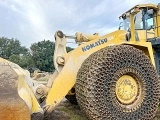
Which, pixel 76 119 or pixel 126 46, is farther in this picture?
pixel 76 119

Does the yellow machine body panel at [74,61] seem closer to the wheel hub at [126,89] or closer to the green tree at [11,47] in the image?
the wheel hub at [126,89]

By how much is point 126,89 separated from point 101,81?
538 millimetres

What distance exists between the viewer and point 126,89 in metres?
4.82

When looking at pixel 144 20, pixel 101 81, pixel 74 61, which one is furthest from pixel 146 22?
pixel 101 81

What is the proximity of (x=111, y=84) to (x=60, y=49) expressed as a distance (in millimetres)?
1375

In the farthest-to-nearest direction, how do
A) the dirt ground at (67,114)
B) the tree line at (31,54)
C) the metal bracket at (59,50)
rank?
the tree line at (31,54)
the dirt ground at (67,114)
the metal bracket at (59,50)

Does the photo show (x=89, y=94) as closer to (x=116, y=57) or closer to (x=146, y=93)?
(x=116, y=57)

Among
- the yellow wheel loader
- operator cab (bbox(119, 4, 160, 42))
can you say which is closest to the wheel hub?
the yellow wheel loader

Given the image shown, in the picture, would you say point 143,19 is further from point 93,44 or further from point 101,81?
point 101,81

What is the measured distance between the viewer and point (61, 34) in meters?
5.43

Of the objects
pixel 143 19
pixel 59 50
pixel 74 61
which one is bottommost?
pixel 74 61

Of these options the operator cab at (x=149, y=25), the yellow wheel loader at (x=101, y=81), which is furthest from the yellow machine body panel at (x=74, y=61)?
the operator cab at (x=149, y=25)

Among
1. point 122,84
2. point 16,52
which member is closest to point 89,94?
point 122,84

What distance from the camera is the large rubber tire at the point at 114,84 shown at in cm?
452
